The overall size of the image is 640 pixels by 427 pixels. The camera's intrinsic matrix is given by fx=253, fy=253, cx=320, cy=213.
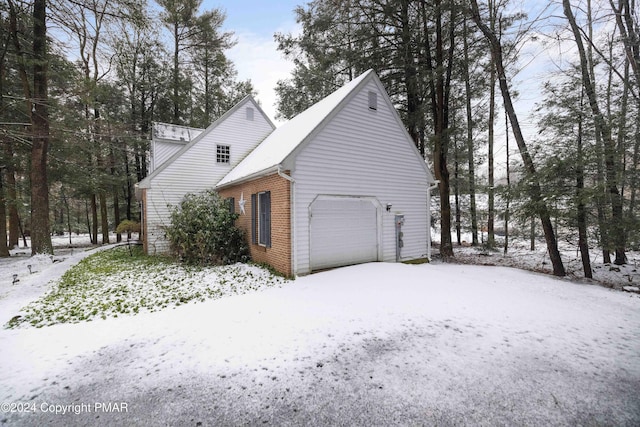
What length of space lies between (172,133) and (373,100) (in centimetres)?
1238

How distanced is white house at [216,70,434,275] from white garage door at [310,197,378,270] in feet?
0.10

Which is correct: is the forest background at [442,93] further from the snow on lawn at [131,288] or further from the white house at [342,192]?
the snow on lawn at [131,288]

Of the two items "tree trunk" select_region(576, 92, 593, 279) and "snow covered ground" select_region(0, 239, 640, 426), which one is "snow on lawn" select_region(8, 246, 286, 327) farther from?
"tree trunk" select_region(576, 92, 593, 279)

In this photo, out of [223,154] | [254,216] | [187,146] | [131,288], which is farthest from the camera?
[223,154]

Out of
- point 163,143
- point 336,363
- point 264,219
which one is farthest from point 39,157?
point 336,363

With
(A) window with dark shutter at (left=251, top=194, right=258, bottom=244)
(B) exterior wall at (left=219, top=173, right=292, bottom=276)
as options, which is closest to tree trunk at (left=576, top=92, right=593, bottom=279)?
(B) exterior wall at (left=219, top=173, right=292, bottom=276)

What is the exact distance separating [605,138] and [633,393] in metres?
7.80

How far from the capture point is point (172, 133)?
1508 cm

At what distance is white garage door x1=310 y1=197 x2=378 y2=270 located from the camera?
25.5ft

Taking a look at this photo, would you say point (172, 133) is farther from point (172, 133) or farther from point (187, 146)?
point (187, 146)

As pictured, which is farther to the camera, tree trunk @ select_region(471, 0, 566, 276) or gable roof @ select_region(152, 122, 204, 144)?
gable roof @ select_region(152, 122, 204, 144)

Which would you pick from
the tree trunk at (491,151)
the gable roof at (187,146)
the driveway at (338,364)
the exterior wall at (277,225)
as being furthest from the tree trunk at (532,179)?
the gable roof at (187,146)

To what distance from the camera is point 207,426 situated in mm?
2338

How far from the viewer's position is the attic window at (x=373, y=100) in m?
8.77
